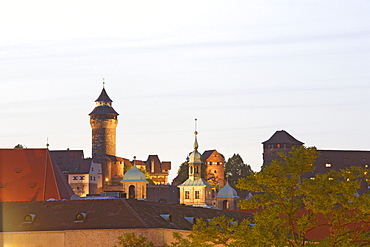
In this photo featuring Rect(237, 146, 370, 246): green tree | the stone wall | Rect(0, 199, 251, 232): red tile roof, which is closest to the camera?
Rect(237, 146, 370, 246): green tree

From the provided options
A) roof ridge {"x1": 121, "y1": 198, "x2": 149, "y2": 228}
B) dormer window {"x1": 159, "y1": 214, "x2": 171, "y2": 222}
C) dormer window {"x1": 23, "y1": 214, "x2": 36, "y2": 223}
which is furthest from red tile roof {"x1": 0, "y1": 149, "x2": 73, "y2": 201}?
roof ridge {"x1": 121, "y1": 198, "x2": 149, "y2": 228}

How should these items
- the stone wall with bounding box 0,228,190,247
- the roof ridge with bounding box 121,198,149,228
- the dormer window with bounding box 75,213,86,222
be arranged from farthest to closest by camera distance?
the dormer window with bounding box 75,213,86,222 < the roof ridge with bounding box 121,198,149,228 < the stone wall with bounding box 0,228,190,247

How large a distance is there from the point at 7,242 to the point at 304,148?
3512 centimetres

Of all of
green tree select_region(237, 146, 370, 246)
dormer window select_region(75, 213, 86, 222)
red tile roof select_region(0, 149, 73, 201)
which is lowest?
green tree select_region(237, 146, 370, 246)

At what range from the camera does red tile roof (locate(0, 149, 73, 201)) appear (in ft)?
383

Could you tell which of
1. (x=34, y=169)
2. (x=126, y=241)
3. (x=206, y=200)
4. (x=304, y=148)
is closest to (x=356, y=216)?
(x=304, y=148)

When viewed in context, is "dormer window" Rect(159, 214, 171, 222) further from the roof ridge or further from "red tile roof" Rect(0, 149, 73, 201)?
"red tile roof" Rect(0, 149, 73, 201)

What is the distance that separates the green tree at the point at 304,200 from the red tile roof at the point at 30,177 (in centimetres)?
6177

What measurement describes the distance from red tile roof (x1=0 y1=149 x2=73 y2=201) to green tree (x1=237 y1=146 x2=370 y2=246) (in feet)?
203

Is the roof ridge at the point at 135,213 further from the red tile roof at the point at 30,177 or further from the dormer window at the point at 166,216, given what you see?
the red tile roof at the point at 30,177

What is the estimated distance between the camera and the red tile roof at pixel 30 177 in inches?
4594

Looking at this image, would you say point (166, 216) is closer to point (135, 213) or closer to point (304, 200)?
point (135, 213)

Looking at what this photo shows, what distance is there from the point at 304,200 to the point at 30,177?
226 ft

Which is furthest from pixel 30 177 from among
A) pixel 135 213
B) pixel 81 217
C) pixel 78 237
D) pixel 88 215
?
pixel 78 237
